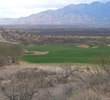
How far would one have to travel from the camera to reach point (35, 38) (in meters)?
88.4

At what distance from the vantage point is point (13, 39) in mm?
86375

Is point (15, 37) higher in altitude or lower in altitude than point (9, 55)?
lower

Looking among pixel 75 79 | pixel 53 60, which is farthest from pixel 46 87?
pixel 53 60

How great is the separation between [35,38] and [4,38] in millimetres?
9972

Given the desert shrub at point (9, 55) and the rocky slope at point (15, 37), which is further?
the rocky slope at point (15, 37)

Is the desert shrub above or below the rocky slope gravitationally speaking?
above

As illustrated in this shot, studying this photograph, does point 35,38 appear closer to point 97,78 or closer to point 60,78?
point 60,78

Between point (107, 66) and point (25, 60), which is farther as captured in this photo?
point (25, 60)

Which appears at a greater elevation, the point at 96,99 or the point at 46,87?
the point at 96,99

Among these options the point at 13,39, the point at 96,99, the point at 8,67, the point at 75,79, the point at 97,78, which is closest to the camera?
the point at 96,99

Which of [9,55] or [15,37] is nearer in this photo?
[9,55]

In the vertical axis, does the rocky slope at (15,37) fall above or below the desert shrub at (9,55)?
below

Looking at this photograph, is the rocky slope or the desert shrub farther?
the rocky slope

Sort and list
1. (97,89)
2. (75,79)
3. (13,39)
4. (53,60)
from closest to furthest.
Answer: (97,89) → (75,79) → (53,60) → (13,39)
